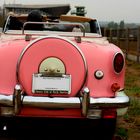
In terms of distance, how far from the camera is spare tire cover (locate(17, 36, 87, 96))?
5254 millimetres

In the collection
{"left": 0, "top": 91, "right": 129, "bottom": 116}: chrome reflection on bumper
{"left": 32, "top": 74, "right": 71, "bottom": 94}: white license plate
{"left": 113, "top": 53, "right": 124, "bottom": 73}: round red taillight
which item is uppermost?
{"left": 113, "top": 53, "right": 124, "bottom": 73}: round red taillight

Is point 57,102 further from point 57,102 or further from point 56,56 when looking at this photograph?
point 56,56

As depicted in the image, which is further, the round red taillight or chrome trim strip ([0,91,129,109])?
the round red taillight

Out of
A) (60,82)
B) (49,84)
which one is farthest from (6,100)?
(60,82)

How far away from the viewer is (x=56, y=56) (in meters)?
5.29

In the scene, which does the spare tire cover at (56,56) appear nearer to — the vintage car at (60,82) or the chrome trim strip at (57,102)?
the vintage car at (60,82)

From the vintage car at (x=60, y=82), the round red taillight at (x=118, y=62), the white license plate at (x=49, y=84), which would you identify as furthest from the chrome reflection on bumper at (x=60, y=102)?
the round red taillight at (x=118, y=62)

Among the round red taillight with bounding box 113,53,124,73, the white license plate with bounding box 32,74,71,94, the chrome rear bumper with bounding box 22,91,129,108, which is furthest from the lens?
the round red taillight with bounding box 113,53,124,73

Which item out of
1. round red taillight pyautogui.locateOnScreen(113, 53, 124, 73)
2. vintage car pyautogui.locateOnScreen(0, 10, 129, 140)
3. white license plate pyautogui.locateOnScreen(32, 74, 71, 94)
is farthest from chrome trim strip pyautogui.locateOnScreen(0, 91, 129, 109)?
round red taillight pyautogui.locateOnScreen(113, 53, 124, 73)

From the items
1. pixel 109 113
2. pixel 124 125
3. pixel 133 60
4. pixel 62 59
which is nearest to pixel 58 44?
pixel 62 59

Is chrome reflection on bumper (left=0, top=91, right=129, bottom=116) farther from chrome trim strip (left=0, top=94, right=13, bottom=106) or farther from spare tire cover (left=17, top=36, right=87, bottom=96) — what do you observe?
spare tire cover (left=17, top=36, right=87, bottom=96)

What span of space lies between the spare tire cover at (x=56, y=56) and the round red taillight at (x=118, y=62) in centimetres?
37

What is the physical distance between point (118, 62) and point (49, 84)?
31.3 inches

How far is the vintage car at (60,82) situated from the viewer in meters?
5.12
